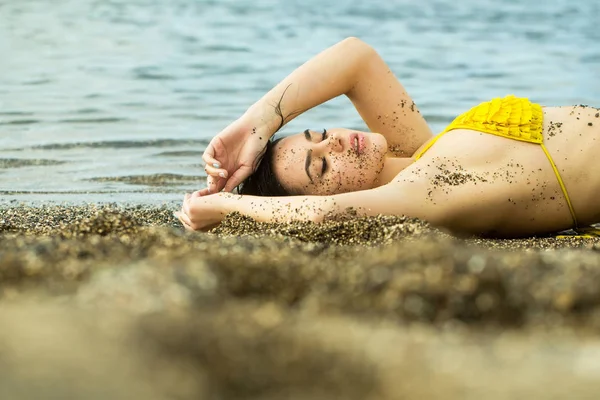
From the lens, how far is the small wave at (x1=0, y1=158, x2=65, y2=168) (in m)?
5.32

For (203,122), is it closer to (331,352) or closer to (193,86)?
(193,86)

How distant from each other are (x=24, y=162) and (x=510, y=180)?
3414mm

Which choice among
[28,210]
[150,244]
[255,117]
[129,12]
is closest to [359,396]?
[150,244]

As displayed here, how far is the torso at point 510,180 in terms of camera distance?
3266 millimetres

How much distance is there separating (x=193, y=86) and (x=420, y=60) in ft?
9.36

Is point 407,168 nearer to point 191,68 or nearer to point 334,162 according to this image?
point 334,162

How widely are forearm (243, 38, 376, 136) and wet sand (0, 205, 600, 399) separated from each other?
6.21 ft

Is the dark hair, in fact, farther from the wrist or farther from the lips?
the lips

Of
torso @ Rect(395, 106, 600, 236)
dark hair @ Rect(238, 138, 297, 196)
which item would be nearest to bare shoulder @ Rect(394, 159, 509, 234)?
torso @ Rect(395, 106, 600, 236)

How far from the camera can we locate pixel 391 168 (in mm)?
3717

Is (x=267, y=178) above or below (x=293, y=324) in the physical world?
below

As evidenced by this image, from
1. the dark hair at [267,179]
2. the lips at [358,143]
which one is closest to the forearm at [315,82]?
the dark hair at [267,179]

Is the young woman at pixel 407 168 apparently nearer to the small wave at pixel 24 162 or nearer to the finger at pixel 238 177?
the finger at pixel 238 177

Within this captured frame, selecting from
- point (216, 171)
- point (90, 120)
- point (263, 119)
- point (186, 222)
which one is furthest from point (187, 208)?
point (90, 120)
